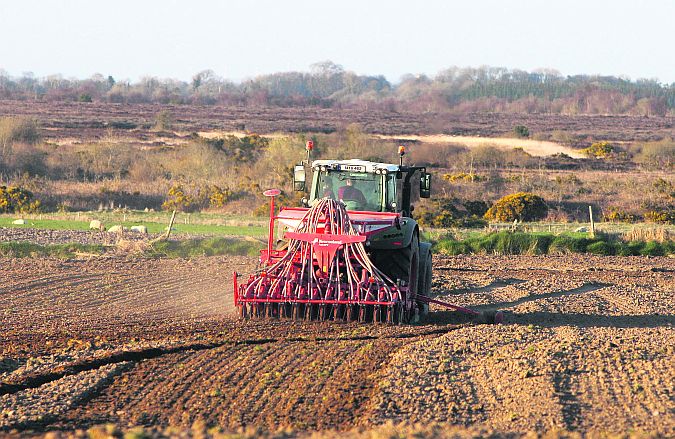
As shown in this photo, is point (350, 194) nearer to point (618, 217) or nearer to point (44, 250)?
point (44, 250)

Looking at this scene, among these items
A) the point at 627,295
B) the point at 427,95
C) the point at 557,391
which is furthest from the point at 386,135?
the point at 557,391

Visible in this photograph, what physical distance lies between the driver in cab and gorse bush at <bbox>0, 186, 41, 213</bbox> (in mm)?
21334

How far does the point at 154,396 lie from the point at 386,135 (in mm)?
55424

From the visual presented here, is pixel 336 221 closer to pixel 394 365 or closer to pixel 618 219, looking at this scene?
pixel 394 365

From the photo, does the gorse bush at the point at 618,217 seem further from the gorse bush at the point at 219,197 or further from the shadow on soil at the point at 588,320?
the shadow on soil at the point at 588,320

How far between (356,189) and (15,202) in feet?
71.9

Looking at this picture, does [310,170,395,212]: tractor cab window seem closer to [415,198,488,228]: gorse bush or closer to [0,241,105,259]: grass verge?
[0,241,105,259]: grass verge

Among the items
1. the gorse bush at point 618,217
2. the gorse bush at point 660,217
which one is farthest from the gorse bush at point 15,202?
the gorse bush at point 660,217

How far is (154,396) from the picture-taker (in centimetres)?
834

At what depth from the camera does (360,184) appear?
1384cm

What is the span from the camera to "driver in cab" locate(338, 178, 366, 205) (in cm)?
1375

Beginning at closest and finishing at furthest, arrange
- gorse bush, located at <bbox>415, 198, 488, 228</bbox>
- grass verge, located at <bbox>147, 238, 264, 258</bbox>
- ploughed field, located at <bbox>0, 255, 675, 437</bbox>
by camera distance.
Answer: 1. ploughed field, located at <bbox>0, 255, 675, 437</bbox>
2. grass verge, located at <bbox>147, 238, 264, 258</bbox>
3. gorse bush, located at <bbox>415, 198, 488, 228</bbox>

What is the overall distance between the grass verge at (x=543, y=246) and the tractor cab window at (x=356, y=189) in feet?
34.1

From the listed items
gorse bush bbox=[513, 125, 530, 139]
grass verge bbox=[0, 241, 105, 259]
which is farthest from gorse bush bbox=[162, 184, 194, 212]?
gorse bush bbox=[513, 125, 530, 139]
